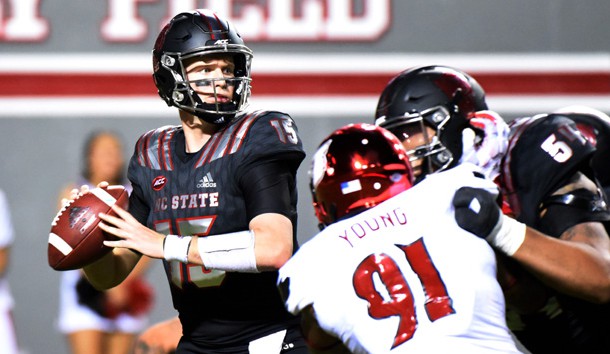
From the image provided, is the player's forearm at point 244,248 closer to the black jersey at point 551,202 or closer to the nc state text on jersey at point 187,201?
the nc state text on jersey at point 187,201

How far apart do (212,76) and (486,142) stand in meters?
0.81

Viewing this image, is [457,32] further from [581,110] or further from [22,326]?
[22,326]

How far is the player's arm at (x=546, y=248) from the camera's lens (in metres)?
2.07

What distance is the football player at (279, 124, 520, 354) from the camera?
2.04 m

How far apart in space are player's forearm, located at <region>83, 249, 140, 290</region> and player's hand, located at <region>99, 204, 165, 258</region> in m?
0.23

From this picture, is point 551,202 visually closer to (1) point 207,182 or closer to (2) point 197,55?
(1) point 207,182

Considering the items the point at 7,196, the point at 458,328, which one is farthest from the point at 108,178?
the point at 458,328

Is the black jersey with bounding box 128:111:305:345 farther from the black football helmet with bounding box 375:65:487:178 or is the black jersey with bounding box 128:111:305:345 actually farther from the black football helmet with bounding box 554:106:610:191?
the black football helmet with bounding box 554:106:610:191

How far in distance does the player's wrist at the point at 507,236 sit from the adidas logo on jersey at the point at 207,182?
35.2 inches

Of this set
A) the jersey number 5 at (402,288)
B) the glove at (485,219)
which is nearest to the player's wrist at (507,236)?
the glove at (485,219)

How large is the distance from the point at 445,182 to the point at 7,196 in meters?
3.70

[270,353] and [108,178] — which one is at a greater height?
[270,353]

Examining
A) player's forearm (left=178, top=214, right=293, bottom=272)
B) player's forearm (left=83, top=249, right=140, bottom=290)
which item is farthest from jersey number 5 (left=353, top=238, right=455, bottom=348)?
player's forearm (left=83, top=249, right=140, bottom=290)

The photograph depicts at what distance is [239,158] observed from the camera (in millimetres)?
2740
